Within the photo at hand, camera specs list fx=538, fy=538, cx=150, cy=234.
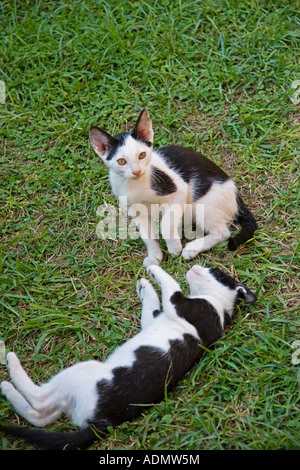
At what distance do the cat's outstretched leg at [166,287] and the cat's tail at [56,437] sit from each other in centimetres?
75

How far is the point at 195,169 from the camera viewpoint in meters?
3.67

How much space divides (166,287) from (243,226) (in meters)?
0.84

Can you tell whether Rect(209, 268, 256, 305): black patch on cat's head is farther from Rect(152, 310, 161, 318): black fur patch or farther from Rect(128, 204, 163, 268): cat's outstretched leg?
Rect(128, 204, 163, 268): cat's outstretched leg

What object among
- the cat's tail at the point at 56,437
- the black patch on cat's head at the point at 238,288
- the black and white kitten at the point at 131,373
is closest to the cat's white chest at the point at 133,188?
the black and white kitten at the point at 131,373

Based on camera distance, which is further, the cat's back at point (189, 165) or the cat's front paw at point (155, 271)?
the cat's back at point (189, 165)

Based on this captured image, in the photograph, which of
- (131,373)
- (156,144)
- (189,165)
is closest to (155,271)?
(131,373)

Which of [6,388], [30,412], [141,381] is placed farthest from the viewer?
[6,388]

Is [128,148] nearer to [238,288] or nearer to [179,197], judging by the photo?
[179,197]

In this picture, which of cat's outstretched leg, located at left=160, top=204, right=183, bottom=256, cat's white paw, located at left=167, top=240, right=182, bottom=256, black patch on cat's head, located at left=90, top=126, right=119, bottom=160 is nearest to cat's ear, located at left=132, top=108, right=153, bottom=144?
black patch on cat's head, located at left=90, top=126, right=119, bottom=160

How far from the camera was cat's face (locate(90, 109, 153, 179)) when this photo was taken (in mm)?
3348

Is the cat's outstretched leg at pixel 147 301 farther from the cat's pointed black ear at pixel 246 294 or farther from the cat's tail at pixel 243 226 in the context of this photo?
the cat's tail at pixel 243 226

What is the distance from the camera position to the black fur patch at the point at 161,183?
3512 millimetres

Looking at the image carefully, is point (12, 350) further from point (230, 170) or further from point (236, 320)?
point (230, 170)

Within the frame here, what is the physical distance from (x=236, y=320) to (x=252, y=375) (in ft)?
1.26
